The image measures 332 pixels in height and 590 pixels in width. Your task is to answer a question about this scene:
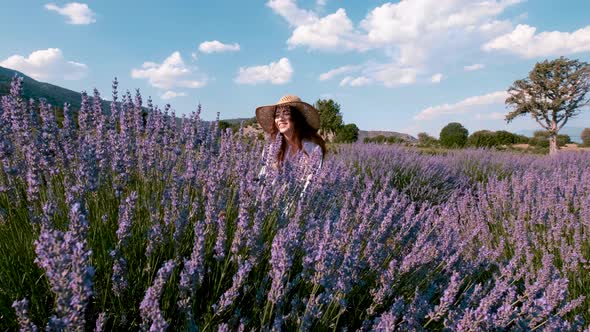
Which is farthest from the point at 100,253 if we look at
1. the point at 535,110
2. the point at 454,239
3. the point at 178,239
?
the point at 535,110

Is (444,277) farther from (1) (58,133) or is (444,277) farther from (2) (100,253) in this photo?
(1) (58,133)

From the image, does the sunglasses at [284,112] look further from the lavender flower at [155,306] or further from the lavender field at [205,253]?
the lavender flower at [155,306]

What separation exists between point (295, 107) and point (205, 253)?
295 centimetres

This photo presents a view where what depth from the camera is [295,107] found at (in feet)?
14.4

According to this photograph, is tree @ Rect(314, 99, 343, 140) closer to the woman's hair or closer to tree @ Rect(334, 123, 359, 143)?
tree @ Rect(334, 123, 359, 143)

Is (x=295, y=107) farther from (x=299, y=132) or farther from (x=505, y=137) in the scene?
(x=505, y=137)

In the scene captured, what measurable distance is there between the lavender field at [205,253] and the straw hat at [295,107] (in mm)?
1033

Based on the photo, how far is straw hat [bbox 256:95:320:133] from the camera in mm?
4312

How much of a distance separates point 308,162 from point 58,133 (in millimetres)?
1680

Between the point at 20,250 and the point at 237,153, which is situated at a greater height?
the point at 237,153

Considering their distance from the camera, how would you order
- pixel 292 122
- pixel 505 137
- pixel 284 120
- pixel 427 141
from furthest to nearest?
1. pixel 505 137
2. pixel 427 141
3. pixel 292 122
4. pixel 284 120

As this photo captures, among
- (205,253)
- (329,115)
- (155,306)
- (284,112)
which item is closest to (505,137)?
(329,115)

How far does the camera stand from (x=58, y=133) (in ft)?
8.13

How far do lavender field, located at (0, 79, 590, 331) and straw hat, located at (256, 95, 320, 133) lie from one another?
103 centimetres
